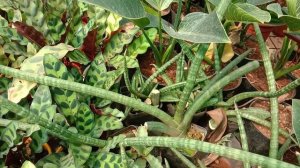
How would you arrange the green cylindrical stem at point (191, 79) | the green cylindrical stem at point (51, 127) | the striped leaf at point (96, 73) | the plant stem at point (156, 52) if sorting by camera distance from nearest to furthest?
the green cylindrical stem at point (51, 127) → the green cylindrical stem at point (191, 79) → the striped leaf at point (96, 73) → the plant stem at point (156, 52)

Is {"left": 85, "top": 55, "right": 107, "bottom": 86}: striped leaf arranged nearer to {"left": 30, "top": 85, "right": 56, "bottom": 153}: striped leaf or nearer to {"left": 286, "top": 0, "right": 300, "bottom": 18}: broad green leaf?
{"left": 30, "top": 85, "right": 56, "bottom": 153}: striped leaf

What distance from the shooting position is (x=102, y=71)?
36.9 inches

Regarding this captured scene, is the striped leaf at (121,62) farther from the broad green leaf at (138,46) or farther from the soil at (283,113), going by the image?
the soil at (283,113)

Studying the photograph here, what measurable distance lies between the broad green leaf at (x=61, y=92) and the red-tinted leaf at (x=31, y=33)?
18cm

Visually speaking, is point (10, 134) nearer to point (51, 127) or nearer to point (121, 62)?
point (51, 127)

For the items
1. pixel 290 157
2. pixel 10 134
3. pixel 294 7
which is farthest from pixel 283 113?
pixel 10 134

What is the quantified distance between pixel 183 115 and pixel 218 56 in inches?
8.5

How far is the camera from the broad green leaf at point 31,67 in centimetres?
84

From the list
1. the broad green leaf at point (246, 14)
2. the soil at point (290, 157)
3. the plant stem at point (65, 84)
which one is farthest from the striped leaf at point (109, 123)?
the soil at point (290, 157)

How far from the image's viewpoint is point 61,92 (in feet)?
2.80

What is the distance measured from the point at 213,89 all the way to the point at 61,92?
0.32m

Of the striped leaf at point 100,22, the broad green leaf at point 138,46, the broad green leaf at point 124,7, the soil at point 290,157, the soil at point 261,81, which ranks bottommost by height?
the soil at point 290,157

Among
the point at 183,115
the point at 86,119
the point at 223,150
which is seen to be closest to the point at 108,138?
the point at 86,119

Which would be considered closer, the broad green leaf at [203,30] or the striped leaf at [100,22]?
the broad green leaf at [203,30]
